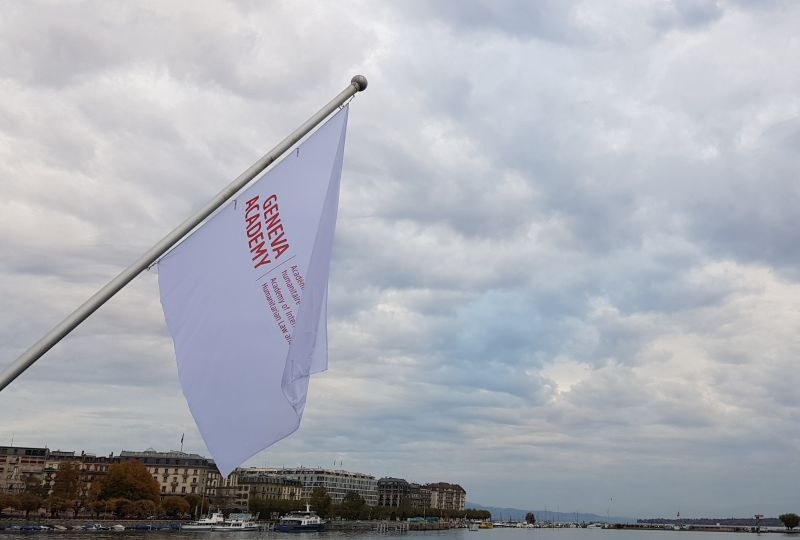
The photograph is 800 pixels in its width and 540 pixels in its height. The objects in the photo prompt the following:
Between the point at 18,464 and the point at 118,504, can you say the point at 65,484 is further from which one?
the point at 18,464

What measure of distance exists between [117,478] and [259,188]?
13137 centimetres

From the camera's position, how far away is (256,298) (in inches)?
346

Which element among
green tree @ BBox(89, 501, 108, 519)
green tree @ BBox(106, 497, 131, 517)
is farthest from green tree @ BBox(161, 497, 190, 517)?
green tree @ BBox(106, 497, 131, 517)

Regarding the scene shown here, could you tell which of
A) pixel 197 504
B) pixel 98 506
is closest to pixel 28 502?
pixel 98 506

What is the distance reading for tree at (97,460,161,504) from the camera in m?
126

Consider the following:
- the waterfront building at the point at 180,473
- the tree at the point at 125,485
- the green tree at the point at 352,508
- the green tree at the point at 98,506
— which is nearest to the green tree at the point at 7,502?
the green tree at the point at 98,506

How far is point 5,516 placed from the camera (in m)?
119

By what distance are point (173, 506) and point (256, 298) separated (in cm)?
14579

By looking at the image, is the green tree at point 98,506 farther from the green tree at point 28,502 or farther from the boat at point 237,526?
the boat at point 237,526

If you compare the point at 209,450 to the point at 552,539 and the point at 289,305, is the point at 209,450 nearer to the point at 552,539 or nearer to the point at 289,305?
the point at 289,305

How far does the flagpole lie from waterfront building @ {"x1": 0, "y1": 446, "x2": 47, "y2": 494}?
602 ft

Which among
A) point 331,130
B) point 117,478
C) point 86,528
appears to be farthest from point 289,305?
point 117,478

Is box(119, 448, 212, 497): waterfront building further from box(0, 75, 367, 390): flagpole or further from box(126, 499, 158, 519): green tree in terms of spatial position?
box(0, 75, 367, 390): flagpole

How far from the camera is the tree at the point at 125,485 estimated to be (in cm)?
12612
